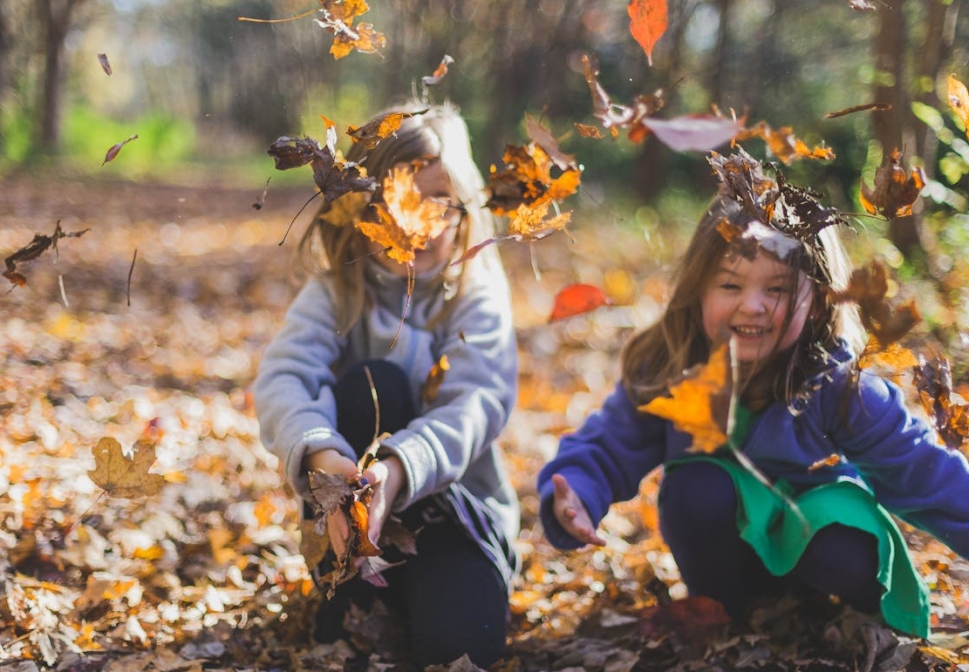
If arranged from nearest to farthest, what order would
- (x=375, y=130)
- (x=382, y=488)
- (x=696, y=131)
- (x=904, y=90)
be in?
(x=696, y=131) < (x=375, y=130) < (x=382, y=488) < (x=904, y=90)

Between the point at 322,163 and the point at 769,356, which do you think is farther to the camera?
the point at 769,356

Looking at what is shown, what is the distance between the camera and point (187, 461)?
301 cm

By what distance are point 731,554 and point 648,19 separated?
109 cm

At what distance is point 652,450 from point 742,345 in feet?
1.24

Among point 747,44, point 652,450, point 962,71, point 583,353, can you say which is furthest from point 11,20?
point 652,450

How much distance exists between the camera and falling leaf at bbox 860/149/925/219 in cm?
154

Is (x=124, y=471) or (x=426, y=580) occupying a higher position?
(x=124, y=471)

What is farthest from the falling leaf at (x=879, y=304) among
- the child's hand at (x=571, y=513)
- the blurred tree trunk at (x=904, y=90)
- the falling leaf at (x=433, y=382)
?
the blurred tree trunk at (x=904, y=90)

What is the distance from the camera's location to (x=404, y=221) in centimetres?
164

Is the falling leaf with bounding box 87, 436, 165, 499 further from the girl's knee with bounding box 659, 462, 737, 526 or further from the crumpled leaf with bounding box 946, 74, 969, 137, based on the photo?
the crumpled leaf with bounding box 946, 74, 969, 137

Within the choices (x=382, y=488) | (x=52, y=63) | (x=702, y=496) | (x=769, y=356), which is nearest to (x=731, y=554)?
(x=702, y=496)

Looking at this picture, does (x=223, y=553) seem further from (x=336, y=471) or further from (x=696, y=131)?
(x=696, y=131)

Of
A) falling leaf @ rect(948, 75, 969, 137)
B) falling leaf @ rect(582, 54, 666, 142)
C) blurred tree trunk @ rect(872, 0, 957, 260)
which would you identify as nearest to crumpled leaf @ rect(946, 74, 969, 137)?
falling leaf @ rect(948, 75, 969, 137)

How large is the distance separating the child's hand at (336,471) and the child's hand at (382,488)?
1.6 inches
